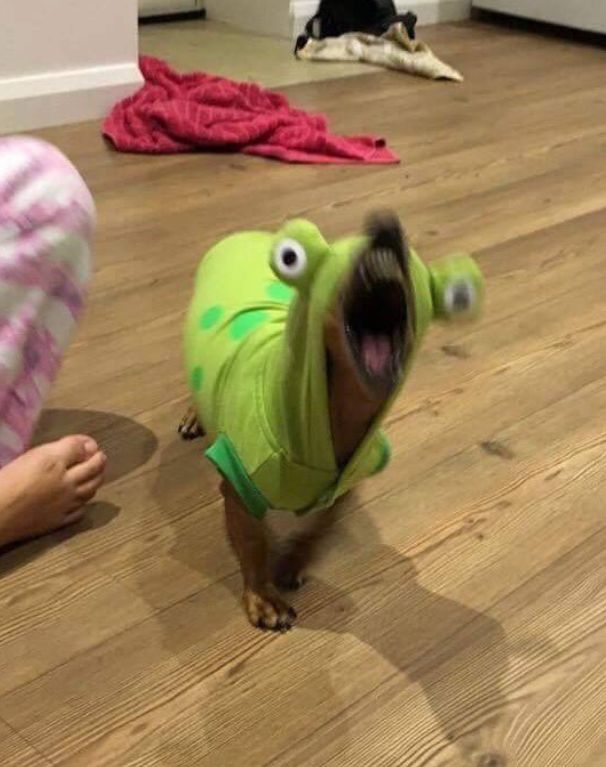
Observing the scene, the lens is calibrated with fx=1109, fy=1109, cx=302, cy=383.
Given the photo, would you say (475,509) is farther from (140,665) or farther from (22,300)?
(22,300)

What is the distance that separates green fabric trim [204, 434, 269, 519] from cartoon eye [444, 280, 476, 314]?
0.24 meters

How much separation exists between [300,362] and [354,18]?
2770mm

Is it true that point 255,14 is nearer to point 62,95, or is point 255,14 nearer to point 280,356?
point 62,95

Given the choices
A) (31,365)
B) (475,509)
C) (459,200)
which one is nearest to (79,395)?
(31,365)

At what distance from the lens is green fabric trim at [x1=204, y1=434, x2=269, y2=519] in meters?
0.98

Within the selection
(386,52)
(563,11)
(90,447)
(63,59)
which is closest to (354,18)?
(386,52)

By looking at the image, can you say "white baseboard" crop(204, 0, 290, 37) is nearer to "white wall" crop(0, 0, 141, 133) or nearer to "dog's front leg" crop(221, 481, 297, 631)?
"white wall" crop(0, 0, 141, 133)

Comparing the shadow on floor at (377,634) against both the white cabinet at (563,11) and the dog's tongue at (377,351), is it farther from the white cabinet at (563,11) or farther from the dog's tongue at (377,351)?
the white cabinet at (563,11)

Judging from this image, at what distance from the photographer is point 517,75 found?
3.21 m

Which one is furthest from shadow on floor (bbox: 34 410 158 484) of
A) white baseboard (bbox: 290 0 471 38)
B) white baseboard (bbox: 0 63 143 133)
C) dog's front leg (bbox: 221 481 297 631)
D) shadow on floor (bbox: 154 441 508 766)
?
white baseboard (bbox: 290 0 471 38)

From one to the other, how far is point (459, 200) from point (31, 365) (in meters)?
1.24

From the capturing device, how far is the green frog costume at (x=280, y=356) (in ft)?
2.71

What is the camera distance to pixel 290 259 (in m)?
0.82

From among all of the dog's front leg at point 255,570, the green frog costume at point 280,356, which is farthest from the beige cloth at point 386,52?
the dog's front leg at point 255,570
